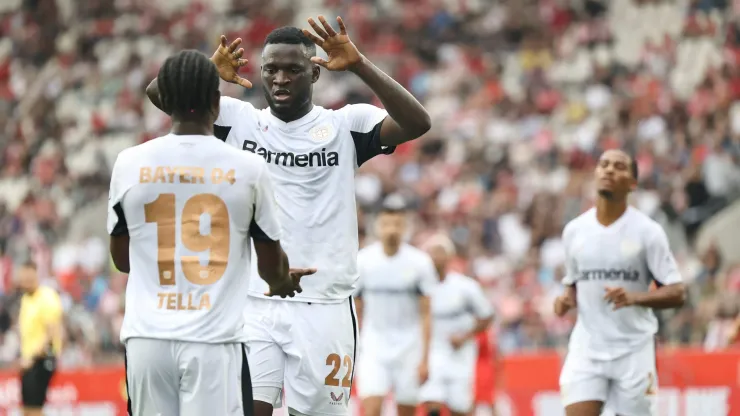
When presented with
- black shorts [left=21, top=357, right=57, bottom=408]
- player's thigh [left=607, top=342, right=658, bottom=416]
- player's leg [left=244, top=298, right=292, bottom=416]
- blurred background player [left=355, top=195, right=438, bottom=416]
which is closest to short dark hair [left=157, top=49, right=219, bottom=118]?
player's leg [left=244, top=298, right=292, bottom=416]

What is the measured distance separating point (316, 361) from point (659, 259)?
3.64 metres

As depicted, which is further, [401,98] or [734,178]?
[734,178]

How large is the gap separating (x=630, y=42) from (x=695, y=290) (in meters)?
8.16

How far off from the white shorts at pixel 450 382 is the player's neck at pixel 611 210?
4.85m

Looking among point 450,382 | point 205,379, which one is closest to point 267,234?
point 205,379

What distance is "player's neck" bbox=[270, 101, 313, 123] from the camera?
7.32m

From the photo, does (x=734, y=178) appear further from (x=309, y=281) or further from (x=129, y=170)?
(x=129, y=170)

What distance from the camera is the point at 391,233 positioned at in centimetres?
1352

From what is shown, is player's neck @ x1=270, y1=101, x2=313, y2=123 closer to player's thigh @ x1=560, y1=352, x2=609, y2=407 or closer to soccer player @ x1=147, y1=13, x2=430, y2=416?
soccer player @ x1=147, y1=13, x2=430, y2=416

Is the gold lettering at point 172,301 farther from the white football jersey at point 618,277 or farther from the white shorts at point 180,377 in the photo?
the white football jersey at point 618,277

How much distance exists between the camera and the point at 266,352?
7156mm

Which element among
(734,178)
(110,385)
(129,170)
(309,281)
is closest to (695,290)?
(734,178)

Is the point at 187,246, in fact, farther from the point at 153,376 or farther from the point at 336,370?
the point at 336,370

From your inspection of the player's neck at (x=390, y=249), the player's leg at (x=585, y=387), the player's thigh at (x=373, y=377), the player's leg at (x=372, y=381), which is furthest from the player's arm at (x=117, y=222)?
the player's neck at (x=390, y=249)
